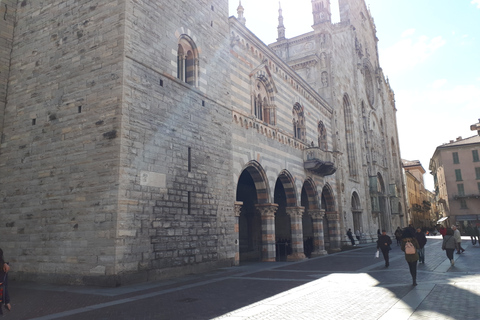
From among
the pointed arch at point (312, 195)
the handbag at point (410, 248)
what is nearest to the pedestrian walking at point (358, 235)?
the pointed arch at point (312, 195)

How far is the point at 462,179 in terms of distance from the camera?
50.6 meters

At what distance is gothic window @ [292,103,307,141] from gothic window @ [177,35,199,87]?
34.5 ft

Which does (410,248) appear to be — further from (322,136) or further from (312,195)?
(322,136)

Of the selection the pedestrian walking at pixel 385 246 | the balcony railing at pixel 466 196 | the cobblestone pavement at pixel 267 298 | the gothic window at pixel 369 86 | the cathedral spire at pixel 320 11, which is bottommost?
the cobblestone pavement at pixel 267 298

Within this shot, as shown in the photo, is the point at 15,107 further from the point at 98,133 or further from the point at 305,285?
the point at 305,285

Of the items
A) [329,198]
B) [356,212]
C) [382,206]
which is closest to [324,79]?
[329,198]

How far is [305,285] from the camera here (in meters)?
10.2

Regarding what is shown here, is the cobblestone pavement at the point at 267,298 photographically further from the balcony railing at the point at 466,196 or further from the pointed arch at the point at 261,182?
the balcony railing at the point at 466,196

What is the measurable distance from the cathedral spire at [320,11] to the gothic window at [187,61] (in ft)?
72.8

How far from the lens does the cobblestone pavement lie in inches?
265

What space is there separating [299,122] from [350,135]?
526 inches

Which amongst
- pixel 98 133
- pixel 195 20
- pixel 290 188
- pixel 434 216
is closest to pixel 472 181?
pixel 290 188

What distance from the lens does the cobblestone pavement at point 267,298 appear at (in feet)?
22.1

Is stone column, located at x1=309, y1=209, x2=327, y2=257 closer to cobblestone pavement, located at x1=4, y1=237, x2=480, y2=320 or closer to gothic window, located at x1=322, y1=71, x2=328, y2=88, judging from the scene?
cobblestone pavement, located at x1=4, y1=237, x2=480, y2=320
